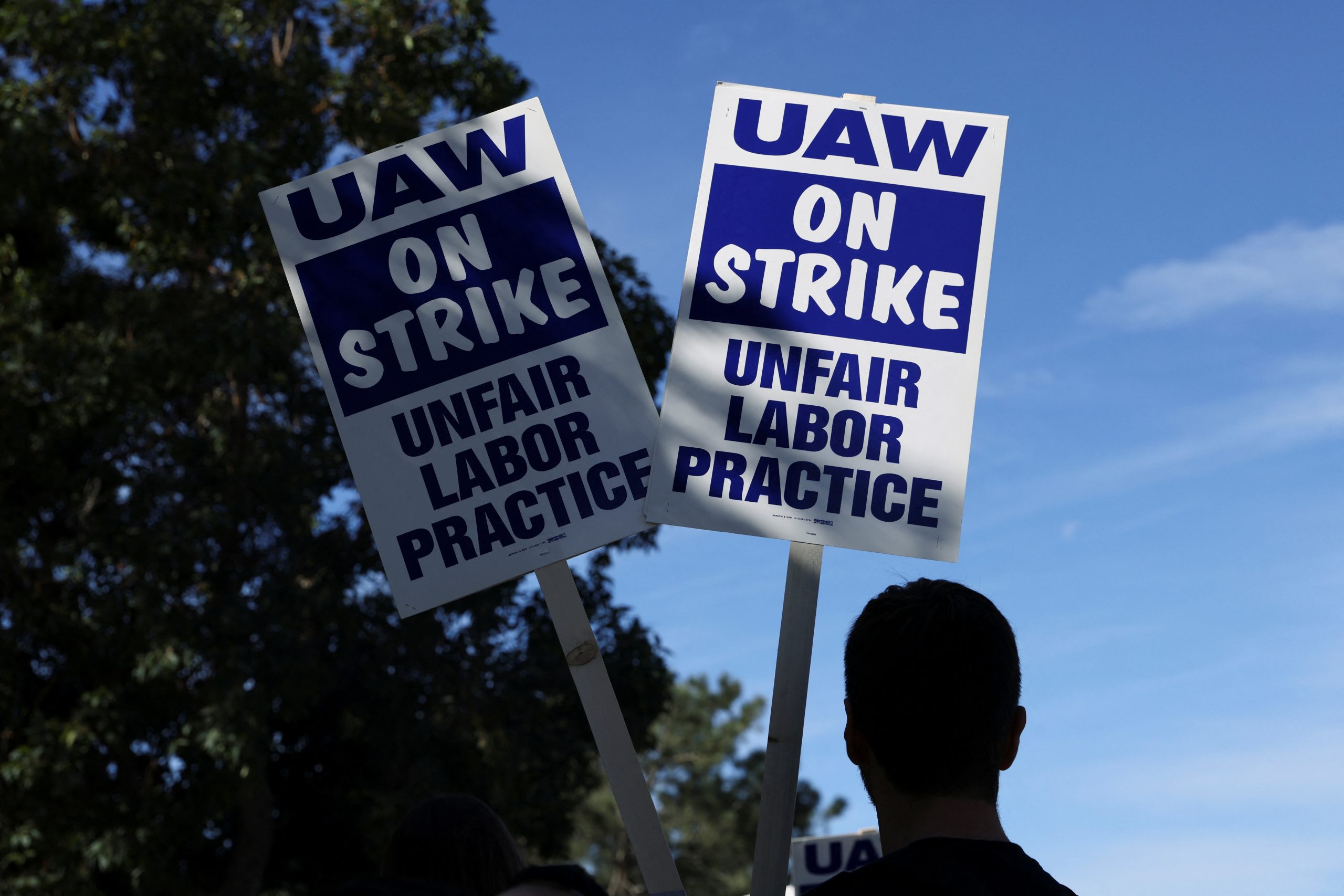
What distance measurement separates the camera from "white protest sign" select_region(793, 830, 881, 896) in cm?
850

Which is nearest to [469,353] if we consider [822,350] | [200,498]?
[822,350]


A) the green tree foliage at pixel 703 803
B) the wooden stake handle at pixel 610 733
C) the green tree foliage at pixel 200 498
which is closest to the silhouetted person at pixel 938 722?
the wooden stake handle at pixel 610 733

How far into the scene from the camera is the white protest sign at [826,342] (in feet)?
8.03

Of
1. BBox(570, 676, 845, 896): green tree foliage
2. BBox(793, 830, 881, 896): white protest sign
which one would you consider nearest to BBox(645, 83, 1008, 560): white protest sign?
BBox(793, 830, 881, 896): white protest sign

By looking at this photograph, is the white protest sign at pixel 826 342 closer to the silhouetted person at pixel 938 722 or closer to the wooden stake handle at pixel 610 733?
the wooden stake handle at pixel 610 733

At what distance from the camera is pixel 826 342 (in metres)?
2.50

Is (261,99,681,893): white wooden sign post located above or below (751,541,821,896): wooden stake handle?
above

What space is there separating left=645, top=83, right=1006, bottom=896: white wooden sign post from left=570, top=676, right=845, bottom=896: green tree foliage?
30.5 metres

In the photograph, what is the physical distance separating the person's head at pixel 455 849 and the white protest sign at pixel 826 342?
678 millimetres

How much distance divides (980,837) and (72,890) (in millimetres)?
10131

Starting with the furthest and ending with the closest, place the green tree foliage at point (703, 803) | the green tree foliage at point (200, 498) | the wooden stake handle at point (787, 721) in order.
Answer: the green tree foliage at point (703, 803) → the green tree foliage at point (200, 498) → the wooden stake handle at point (787, 721)

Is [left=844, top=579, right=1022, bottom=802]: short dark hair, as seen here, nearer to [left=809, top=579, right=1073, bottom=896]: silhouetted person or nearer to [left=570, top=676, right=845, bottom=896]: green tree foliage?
[left=809, top=579, right=1073, bottom=896]: silhouetted person

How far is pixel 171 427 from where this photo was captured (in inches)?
433

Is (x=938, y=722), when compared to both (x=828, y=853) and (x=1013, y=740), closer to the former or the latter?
(x=1013, y=740)
